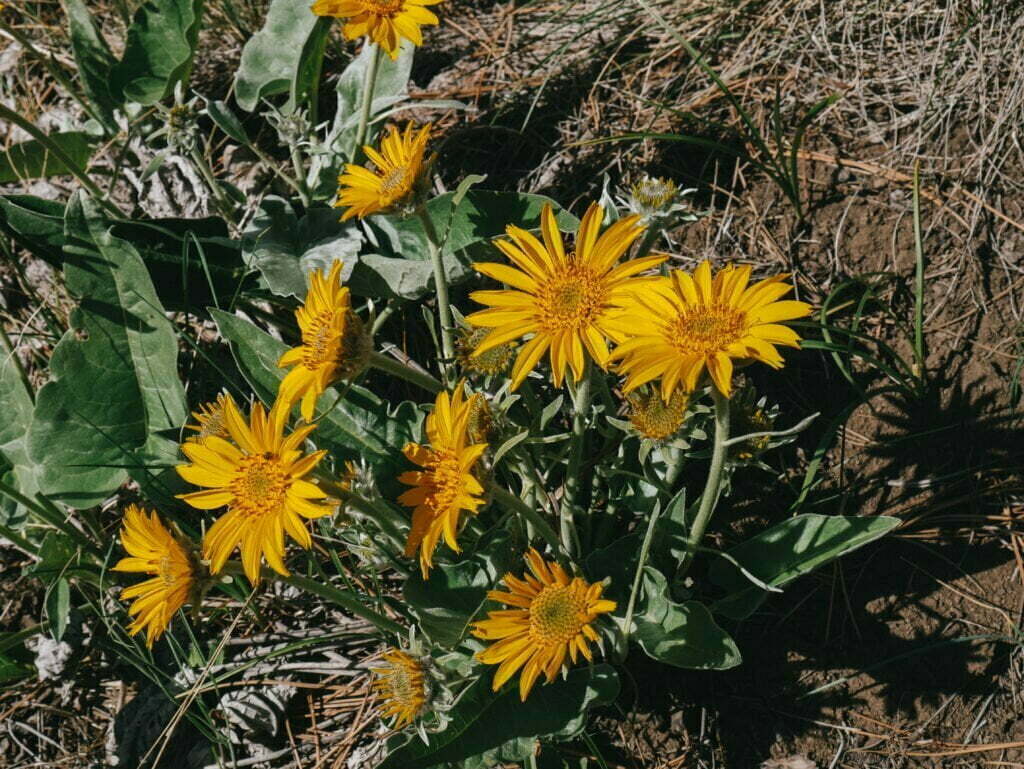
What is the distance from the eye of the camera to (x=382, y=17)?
7.71 feet

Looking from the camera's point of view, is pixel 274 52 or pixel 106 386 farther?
pixel 274 52

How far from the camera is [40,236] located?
2705 millimetres

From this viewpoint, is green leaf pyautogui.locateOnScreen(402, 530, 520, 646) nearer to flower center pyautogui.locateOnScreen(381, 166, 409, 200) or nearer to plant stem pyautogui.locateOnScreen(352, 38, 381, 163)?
flower center pyautogui.locateOnScreen(381, 166, 409, 200)

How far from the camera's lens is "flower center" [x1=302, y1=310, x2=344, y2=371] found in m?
1.85

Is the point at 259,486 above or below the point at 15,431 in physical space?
above

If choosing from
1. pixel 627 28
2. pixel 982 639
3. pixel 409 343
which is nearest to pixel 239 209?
pixel 409 343

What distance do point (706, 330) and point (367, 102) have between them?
1.35m

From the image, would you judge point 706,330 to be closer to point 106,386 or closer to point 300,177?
point 300,177

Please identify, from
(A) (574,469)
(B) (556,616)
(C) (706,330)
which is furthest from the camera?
(A) (574,469)

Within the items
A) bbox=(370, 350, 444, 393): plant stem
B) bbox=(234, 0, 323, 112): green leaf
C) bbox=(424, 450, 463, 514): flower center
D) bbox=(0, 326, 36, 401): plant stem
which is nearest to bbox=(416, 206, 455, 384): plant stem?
bbox=(370, 350, 444, 393): plant stem

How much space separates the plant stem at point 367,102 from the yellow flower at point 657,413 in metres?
1.18

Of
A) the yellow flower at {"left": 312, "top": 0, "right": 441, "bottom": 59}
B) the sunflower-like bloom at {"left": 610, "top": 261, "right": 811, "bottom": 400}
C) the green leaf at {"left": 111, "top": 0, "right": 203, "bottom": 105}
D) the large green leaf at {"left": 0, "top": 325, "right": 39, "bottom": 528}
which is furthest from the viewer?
the green leaf at {"left": 111, "top": 0, "right": 203, "bottom": 105}

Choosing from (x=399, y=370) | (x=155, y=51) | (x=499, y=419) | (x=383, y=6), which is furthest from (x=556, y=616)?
(x=155, y=51)

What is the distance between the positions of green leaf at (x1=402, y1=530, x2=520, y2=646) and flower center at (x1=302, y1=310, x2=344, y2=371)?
58 centimetres
